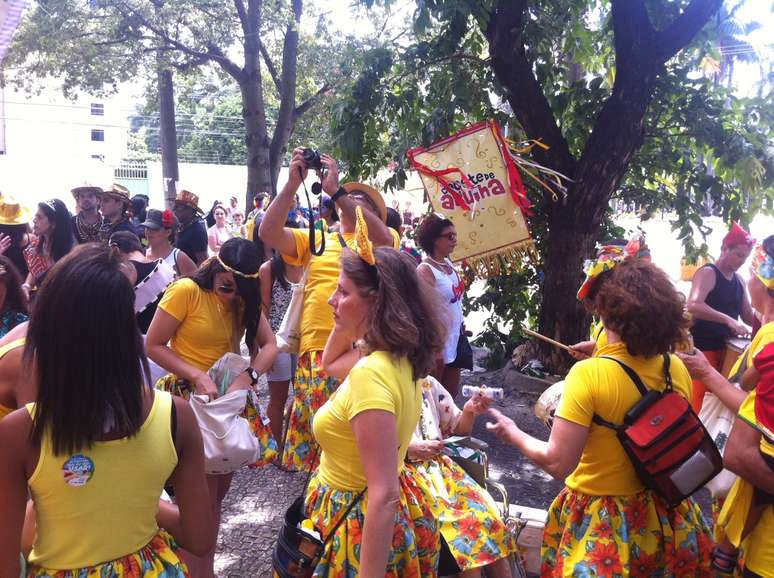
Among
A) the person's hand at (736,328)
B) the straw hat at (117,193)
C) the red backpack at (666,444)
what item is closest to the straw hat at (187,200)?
the straw hat at (117,193)

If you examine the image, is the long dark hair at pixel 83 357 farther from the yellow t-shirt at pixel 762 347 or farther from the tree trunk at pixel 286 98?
the tree trunk at pixel 286 98

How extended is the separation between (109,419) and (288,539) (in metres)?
0.73

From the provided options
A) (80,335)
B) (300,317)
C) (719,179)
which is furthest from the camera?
(719,179)

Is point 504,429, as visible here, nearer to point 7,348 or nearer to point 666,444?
point 666,444

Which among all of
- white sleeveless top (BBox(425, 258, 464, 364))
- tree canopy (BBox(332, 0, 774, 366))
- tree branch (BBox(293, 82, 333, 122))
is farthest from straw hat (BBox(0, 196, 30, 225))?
tree branch (BBox(293, 82, 333, 122))

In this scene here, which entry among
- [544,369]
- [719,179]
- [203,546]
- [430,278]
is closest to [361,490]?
[203,546]

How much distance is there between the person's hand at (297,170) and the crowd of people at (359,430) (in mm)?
17

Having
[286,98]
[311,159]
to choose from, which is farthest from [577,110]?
[286,98]

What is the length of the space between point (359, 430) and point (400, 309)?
1.33ft

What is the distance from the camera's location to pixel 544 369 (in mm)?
6719

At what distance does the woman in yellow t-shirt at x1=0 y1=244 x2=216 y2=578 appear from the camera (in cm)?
154

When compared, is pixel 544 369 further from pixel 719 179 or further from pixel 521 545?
pixel 521 545

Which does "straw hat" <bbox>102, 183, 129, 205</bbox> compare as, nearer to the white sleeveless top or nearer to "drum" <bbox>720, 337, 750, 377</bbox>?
the white sleeveless top

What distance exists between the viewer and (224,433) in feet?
9.32
